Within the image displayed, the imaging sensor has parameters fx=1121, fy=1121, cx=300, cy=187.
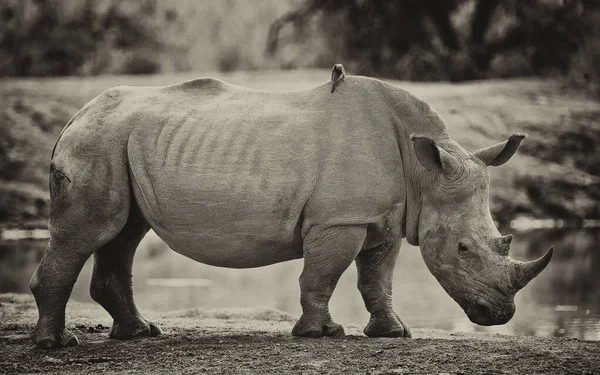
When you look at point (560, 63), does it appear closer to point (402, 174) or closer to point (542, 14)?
point (542, 14)

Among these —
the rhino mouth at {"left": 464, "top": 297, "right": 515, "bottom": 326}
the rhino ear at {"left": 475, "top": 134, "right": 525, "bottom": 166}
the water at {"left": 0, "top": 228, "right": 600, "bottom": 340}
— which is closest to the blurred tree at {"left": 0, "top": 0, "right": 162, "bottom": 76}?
the water at {"left": 0, "top": 228, "right": 600, "bottom": 340}

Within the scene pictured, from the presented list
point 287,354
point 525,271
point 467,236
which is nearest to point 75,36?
point 467,236

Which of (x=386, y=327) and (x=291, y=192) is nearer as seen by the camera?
(x=291, y=192)

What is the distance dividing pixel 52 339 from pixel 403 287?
541cm

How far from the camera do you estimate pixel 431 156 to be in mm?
6832

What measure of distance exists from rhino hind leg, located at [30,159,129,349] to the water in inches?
117

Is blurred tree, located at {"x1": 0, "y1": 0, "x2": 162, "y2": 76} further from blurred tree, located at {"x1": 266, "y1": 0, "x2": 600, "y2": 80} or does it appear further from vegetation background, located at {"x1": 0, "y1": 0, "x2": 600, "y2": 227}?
blurred tree, located at {"x1": 266, "y1": 0, "x2": 600, "y2": 80}

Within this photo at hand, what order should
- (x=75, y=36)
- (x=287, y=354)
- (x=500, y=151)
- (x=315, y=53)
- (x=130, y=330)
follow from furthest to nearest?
(x=315, y=53)
(x=75, y=36)
(x=130, y=330)
(x=500, y=151)
(x=287, y=354)

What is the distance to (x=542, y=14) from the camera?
76.4ft

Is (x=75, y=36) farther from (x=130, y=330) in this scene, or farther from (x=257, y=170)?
(x=257, y=170)

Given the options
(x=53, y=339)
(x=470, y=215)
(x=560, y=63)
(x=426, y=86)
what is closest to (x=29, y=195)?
(x=426, y=86)

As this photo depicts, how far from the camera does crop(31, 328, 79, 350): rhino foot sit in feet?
22.6

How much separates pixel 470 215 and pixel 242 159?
4.74 ft

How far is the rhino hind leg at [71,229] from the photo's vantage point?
697 cm
